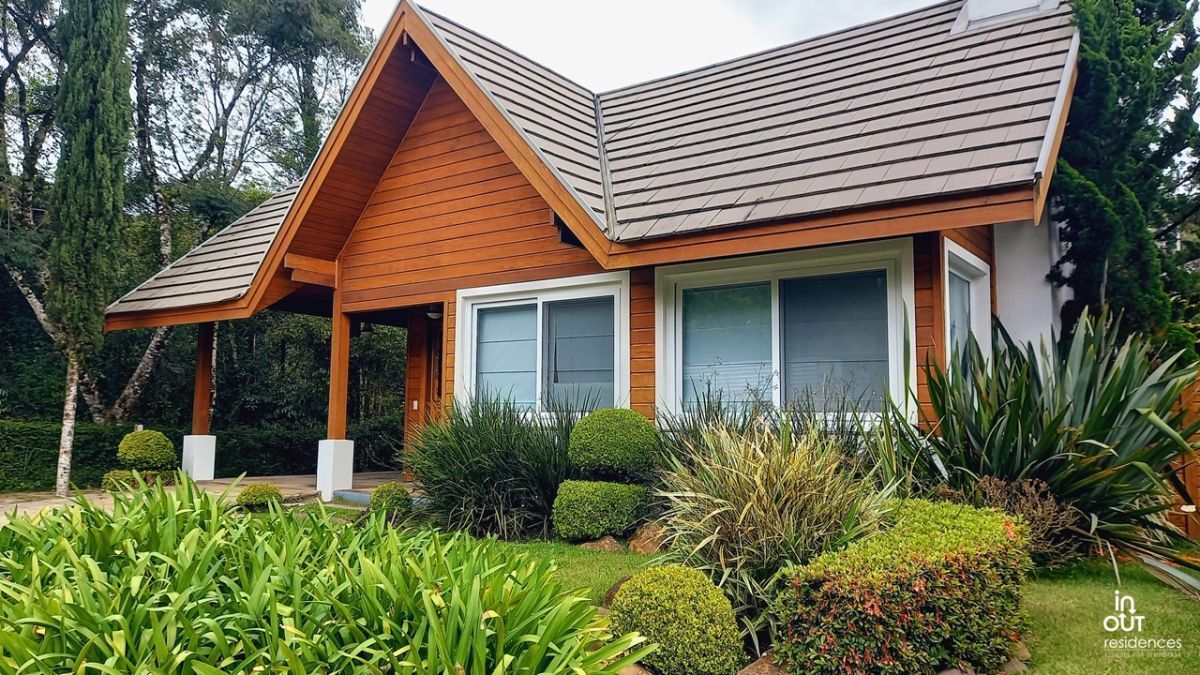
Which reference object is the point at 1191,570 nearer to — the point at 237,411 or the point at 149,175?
the point at 237,411

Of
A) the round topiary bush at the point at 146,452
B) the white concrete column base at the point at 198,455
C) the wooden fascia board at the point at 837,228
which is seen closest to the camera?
the wooden fascia board at the point at 837,228

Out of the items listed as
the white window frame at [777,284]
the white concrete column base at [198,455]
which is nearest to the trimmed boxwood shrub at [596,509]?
the white window frame at [777,284]

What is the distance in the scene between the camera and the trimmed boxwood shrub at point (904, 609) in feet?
12.1

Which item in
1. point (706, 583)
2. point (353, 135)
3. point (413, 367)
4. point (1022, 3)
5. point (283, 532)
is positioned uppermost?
point (1022, 3)

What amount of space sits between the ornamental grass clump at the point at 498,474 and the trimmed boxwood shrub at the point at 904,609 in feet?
12.0

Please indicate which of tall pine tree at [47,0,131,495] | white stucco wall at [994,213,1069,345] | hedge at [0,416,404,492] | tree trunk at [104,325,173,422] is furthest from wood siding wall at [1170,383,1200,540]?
tree trunk at [104,325,173,422]

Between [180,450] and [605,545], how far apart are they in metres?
11.7

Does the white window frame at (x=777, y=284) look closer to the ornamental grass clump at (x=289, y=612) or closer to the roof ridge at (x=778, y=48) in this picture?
the ornamental grass clump at (x=289, y=612)

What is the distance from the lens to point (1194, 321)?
29.7 feet

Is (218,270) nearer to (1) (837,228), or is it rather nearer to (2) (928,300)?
(1) (837,228)

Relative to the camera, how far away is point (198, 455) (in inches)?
494

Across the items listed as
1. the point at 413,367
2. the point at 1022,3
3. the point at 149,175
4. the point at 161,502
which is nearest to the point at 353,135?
the point at 413,367

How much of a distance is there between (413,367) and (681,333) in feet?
22.2

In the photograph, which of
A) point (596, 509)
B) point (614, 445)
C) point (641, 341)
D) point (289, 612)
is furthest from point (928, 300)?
point (289, 612)
